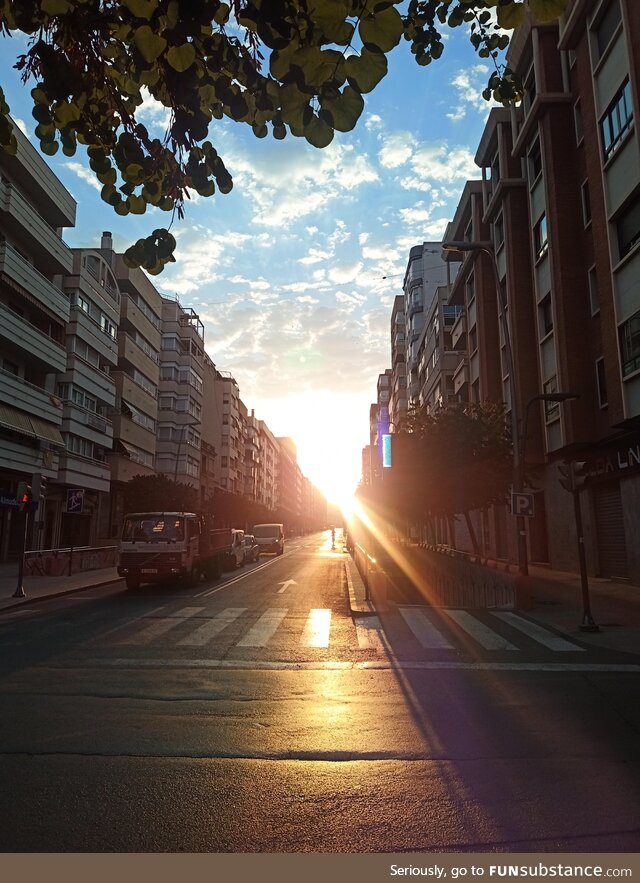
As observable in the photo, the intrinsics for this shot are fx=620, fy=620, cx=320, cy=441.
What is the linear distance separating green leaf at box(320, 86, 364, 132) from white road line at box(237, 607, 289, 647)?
8.56 m

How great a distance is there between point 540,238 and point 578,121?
14.7ft

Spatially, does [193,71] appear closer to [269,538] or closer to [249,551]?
[249,551]

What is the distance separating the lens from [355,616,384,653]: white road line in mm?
10078

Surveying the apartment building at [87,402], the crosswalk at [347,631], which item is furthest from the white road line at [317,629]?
the apartment building at [87,402]

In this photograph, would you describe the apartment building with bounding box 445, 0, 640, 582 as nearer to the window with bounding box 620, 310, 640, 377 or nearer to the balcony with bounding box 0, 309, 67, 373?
the window with bounding box 620, 310, 640, 377

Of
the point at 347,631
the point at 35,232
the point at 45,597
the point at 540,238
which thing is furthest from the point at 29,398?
the point at 540,238

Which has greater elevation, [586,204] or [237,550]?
[586,204]

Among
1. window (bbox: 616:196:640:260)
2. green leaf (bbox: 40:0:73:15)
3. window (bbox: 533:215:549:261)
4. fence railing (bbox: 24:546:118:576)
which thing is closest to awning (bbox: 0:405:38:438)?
fence railing (bbox: 24:546:118:576)

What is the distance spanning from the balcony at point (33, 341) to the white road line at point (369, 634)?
75.2ft

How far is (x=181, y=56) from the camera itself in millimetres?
3100

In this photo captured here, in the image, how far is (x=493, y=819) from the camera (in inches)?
144

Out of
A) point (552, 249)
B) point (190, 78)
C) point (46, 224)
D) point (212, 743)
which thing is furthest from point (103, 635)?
point (46, 224)

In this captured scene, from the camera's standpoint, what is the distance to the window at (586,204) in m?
22.8

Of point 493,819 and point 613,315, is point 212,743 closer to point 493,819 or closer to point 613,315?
point 493,819
